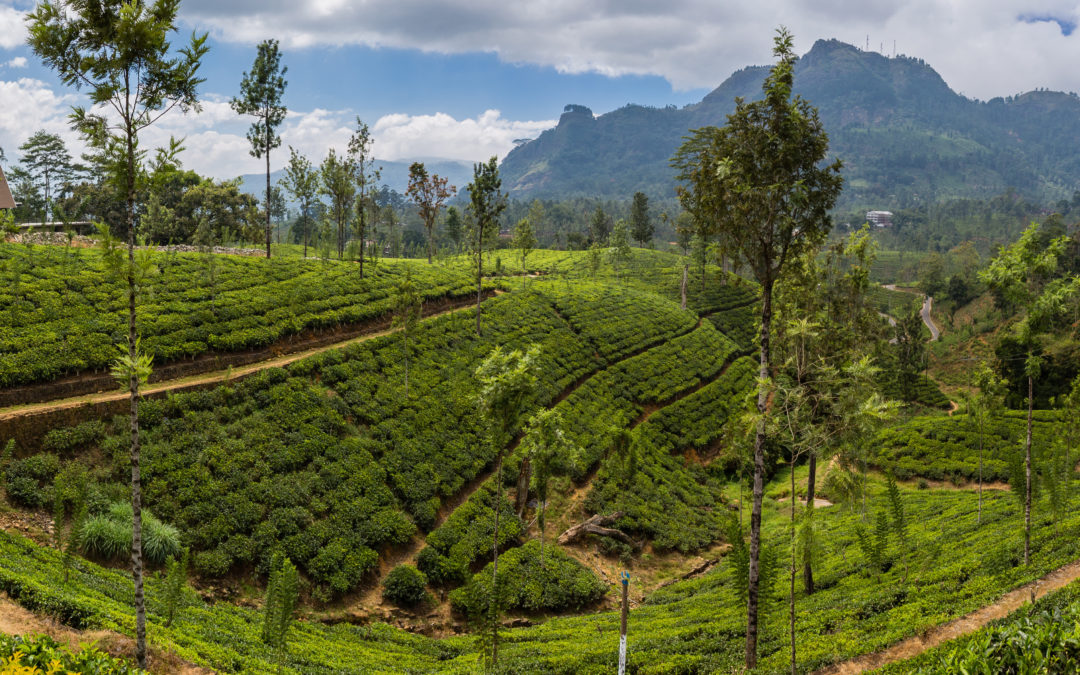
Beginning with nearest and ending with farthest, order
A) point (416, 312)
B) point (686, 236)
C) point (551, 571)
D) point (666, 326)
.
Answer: point (551, 571)
point (416, 312)
point (666, 326)
point (686, 236)

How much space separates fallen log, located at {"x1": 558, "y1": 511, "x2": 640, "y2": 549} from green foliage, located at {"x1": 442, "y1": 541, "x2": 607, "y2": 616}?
165 cm

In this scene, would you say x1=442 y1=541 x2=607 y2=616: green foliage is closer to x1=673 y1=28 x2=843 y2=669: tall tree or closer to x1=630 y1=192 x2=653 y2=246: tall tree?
x1=673 y1=28 x2=843 y2=669: tall tree

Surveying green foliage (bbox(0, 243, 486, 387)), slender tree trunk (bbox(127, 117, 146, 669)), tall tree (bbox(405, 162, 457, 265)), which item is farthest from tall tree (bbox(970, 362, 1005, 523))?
tall tree (bbox(405, 162, 457, 265))

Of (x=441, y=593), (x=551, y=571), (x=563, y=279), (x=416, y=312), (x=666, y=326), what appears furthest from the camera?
(x=563, y=279)

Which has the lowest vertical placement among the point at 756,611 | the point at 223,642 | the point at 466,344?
the point at 223,642

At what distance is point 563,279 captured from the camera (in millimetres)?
79875

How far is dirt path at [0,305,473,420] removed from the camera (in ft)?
73.4

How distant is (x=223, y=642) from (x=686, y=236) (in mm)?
88082

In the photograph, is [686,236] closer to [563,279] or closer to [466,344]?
[563,279]

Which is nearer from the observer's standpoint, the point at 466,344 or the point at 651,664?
the point at 651,664

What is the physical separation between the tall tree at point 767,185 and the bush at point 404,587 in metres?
14.5

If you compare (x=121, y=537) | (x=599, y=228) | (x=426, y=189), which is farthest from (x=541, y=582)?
(x=599, y=228)

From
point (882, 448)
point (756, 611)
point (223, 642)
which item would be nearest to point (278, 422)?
point (223, 642)

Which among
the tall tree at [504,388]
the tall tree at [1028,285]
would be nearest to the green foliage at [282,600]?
the tall tree at [504,388]
